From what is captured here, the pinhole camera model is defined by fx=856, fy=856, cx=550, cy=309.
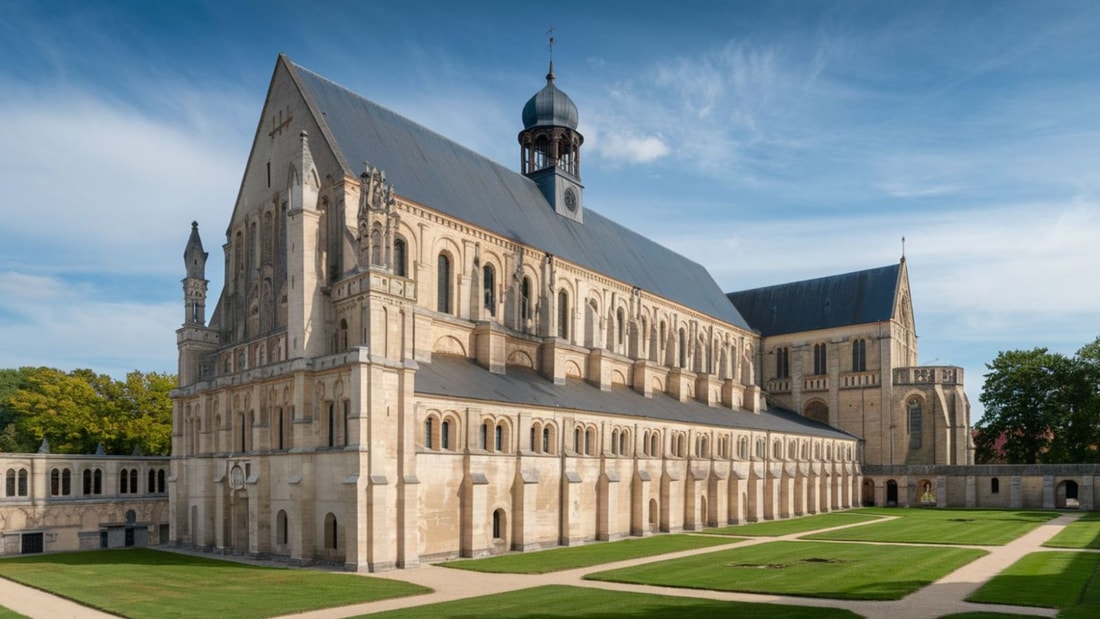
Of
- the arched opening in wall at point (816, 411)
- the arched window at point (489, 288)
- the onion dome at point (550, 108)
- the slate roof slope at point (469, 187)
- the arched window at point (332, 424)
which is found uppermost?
the onion dome at point (550, 108)

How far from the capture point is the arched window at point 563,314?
56.9 metres

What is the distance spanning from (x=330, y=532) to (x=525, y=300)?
20.5 metres

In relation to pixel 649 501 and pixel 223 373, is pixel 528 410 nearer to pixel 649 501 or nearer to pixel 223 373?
pixel 649 501

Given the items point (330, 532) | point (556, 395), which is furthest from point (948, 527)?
point (330, 532)

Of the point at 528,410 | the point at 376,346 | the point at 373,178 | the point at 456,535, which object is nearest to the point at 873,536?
the point at 528,410

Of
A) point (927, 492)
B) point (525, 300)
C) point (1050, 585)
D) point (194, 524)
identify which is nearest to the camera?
point (1050, 585)

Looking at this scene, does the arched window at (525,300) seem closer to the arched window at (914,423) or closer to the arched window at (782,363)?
the arched window at (782,363)

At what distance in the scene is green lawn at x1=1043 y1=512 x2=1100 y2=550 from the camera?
137 feet

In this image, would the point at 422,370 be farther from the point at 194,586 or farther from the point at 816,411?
the point at 816,411

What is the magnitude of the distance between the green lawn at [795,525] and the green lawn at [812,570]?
10.9 metres

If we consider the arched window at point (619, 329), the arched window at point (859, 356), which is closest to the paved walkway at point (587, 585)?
the arched window at point (619, 329)

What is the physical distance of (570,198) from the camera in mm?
64938

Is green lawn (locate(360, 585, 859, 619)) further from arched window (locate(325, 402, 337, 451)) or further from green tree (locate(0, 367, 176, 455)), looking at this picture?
green tree (locate(0, 367, 176, 455))

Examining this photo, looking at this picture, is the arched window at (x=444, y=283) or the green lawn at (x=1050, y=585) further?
the arched window at (x=444, y=283)
